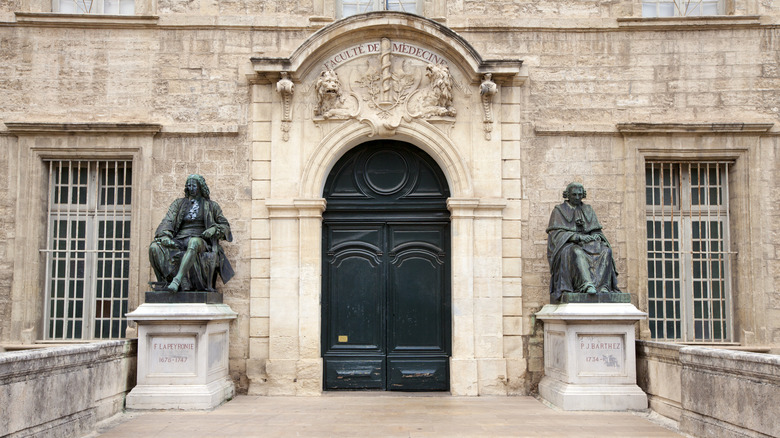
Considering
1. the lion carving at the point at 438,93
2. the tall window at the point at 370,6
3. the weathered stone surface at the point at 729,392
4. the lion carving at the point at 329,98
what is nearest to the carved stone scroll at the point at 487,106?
the lion carving at the point at 438,93

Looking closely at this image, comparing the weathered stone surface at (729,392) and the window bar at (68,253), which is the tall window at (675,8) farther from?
the window bar at (68,253)

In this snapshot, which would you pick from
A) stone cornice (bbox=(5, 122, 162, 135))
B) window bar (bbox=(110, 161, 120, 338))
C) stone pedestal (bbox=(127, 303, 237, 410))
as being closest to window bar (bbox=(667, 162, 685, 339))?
stone pedestal (bbox=(127, 303, 237, 410))

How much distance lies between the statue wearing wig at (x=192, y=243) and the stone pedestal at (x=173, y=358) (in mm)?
359

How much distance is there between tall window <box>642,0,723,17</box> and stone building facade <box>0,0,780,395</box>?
0.32 metres

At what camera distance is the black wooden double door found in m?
9.34

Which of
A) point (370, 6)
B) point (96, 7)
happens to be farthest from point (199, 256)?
point (370, 6)

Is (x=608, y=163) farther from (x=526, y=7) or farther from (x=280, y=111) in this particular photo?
(x=280, y=111)

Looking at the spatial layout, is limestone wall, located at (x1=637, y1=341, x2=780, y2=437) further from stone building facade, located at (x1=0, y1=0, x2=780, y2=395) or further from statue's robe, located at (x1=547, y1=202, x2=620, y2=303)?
stone building facade, located at (x1=0, y1=0, x2=780, y2=395)

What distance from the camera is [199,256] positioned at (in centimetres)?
830

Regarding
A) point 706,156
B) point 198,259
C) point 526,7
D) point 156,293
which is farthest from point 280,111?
point 706,156

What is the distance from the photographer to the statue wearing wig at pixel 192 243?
815 cm

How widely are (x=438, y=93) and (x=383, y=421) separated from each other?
4182 millimetres

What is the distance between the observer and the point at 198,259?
8.27m

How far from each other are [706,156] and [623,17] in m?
2.10
